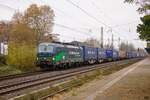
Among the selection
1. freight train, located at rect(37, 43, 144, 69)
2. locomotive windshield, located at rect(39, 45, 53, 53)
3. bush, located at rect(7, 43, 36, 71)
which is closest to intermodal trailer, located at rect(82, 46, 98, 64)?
freight train, located at rect(37, 43, 144, 69)

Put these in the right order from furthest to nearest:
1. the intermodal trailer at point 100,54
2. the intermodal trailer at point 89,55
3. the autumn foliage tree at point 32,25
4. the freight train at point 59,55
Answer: the autumn foliage tree at point 32,25, the intermodal trailer at point 100,54, the intermodal trailer at point 89,55, the freight train at point 59,55

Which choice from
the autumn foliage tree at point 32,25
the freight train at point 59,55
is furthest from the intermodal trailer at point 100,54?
the autumn foliage tree at point 32,25

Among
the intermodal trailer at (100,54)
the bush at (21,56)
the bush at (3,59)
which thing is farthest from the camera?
the intermodal trailer at (100,54)

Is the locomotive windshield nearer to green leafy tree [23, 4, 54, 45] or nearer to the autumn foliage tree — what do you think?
the autumn foliage tree

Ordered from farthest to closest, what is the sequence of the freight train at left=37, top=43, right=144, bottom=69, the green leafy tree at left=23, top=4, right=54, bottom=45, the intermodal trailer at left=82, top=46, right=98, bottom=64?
the green leafy tree at left=23, top=4, right=54, bottom=45 < the intermodal trailer at left=82, top=46, right=98, bottom=64 < the freight train at left=37, top=43, right=144, bottom=69

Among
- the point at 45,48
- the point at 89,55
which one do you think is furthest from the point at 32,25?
the point at 45,48

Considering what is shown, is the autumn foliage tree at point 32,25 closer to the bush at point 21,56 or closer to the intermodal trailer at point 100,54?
the intermodal trailer at point 100,54

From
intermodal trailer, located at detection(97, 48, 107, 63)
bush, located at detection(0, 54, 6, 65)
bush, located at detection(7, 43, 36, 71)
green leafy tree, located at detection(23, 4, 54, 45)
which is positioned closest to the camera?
bush, located at detection(7, 43, 36, 71)

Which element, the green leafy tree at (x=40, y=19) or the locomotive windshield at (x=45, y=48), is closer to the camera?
the locomotive windshield at (x=45, y=48)

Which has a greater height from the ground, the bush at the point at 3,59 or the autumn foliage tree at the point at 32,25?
the autumn foliage tree at the point at 32,25

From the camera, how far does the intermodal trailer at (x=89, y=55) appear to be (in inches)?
1821

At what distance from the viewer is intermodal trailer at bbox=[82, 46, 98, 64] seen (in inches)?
1821

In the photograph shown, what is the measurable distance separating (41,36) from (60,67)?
25.6 m

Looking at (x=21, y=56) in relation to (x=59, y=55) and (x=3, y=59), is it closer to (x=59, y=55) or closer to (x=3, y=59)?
(x=3, y=59)
